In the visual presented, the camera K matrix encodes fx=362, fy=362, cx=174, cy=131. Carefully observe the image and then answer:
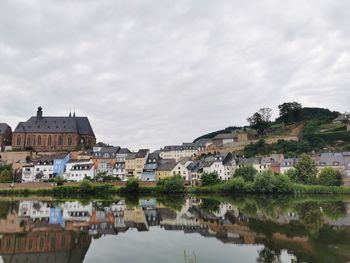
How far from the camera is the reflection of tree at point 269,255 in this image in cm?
1462

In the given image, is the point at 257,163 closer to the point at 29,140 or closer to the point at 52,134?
the point at 52,134

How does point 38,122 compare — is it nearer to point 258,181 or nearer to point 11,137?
point 11,137

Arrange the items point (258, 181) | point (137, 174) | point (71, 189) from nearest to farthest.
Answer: point (258, 181), point (71, 189), point (137, 174)

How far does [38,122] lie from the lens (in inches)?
3679

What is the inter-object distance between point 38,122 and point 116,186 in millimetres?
41391

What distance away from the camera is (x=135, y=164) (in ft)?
253

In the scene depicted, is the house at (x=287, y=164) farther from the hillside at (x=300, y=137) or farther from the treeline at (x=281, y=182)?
the treeline at (x=281, y=182)

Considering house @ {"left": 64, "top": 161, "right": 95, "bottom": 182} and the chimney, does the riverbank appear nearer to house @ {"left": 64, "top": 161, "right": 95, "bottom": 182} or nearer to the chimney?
house @ {"left": 64, "top": 161, "right": 95, "bottom": 182}

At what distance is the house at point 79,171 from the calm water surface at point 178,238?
42957 millimetres

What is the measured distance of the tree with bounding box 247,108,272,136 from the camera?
91.8m

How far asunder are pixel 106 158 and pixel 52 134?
65.1 ft

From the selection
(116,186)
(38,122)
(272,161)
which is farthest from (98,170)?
(272,161)

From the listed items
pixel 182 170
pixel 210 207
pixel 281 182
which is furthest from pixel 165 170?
pixel 210 207

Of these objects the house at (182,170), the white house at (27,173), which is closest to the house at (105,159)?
the white house at (27,173)
